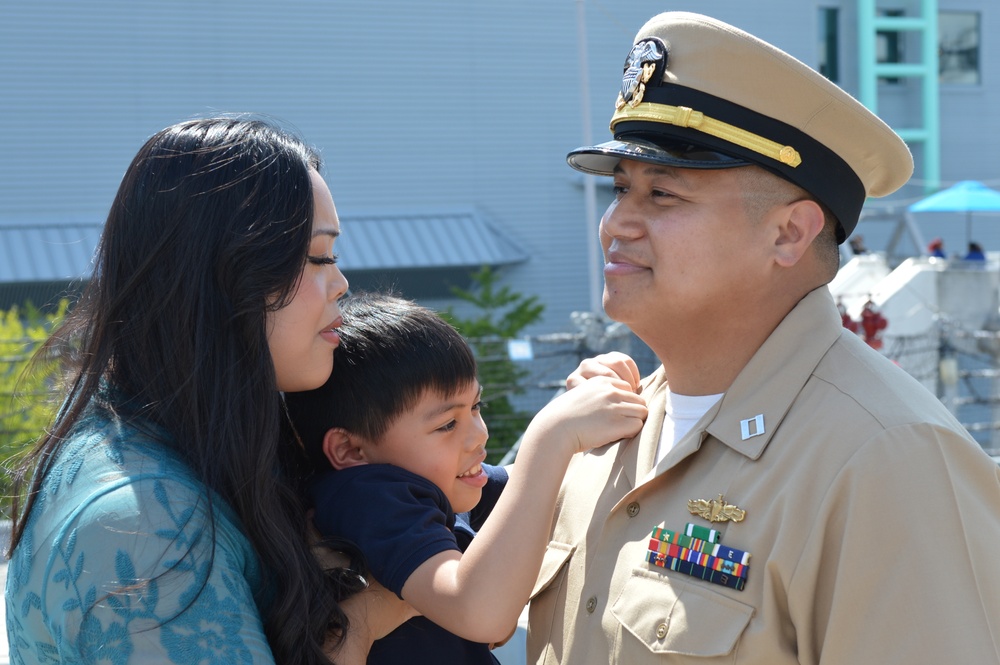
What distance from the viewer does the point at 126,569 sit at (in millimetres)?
1706

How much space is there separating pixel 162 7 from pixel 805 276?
1891cm

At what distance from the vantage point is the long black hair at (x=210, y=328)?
194cm

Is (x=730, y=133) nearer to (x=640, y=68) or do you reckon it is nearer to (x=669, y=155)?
(x=669, y=155)

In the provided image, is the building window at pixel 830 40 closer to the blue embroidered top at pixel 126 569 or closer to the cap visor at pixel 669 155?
the cap visor at pixel 669 155

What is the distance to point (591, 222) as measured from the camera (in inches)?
565

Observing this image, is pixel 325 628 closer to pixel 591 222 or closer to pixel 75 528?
pixel 75 528

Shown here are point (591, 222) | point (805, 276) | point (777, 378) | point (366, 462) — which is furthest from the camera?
point (591, 222)

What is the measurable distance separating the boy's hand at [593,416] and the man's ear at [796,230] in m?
0.46

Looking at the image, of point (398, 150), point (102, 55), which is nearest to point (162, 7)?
point (102, 55)

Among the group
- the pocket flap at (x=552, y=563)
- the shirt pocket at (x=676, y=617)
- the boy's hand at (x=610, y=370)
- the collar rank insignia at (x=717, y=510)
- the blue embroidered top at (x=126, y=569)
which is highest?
the blue embroidered top at (x=126, y=569)

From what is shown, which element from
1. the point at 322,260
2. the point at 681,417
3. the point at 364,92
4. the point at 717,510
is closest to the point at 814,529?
the point at 717,510

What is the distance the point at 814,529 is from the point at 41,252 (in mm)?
18061

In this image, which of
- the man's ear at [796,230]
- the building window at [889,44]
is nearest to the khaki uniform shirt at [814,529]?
the man's ear at [796,230]

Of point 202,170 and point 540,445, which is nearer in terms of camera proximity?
point 202,170
